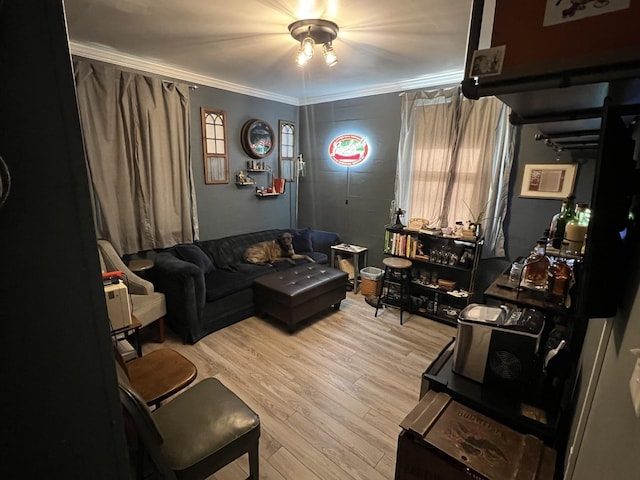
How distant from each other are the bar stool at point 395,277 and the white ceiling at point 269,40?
207cm

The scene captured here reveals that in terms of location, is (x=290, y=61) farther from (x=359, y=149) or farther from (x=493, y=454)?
(x=493, y=454)

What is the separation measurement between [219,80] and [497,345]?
3964 millimetres

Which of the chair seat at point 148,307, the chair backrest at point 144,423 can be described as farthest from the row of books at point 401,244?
the chair backrest at point 144,423

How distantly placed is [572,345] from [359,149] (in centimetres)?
340

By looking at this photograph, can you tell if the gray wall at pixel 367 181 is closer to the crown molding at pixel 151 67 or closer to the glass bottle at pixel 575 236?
the crown molding at pixel 151 67

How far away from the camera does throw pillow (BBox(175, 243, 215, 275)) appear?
3.33 m

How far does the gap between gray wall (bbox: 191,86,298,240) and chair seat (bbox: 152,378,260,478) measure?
267cm

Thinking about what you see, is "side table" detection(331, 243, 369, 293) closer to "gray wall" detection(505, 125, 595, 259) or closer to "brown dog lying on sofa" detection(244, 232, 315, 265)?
"brown dog lying on sofa" detection(244, 232, 315, 265)

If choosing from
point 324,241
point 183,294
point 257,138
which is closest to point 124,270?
point 183,294

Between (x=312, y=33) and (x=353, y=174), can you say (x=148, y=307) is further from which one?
(x=353, y=174)

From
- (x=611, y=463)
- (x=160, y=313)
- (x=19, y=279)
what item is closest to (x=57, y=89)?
(x=19, y=279)

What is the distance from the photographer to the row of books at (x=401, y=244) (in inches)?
140

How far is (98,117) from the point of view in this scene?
2.83m

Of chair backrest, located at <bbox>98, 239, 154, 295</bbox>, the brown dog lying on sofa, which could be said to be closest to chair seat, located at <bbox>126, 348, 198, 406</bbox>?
chair backrest, located at <bbox>98, 239, 154, 295</bbox>
